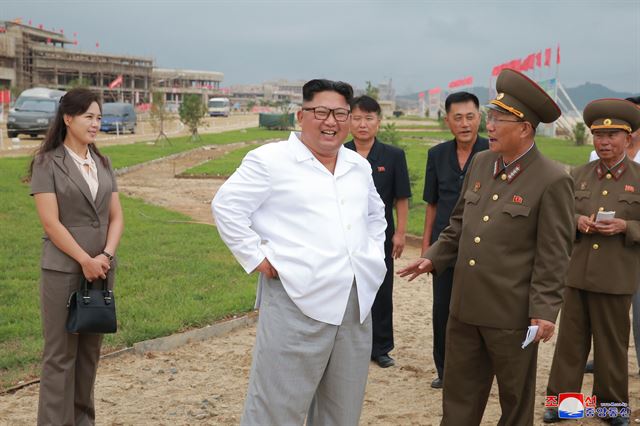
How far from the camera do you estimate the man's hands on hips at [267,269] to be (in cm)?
296

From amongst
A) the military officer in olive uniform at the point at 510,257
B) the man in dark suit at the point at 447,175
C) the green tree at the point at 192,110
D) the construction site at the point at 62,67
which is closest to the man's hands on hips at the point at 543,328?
the military officer in olive uniform at the point at 510,257

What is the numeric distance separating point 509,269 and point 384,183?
6.85 ft

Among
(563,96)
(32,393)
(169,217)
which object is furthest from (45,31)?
(32,393)

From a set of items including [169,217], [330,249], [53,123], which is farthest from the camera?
[169,217]

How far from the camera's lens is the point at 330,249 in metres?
2.99

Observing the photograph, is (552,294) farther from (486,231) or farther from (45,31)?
(45,31)

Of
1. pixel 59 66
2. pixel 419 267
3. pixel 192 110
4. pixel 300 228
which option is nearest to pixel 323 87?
pixel 300 228

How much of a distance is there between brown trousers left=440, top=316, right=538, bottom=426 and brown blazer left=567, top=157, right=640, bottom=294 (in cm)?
107

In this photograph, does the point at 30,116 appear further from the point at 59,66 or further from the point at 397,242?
the point at 59,66

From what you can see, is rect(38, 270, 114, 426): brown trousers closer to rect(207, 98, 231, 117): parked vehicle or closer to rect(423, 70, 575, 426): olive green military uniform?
A: rect(423, 70, 575, 426): olive green military uniform

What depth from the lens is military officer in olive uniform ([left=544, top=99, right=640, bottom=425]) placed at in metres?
4.34

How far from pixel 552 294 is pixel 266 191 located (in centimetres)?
145

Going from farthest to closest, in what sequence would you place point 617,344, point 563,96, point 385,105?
point 385,105, point 563,96, point 617,344

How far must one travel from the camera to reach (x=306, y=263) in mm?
2945
